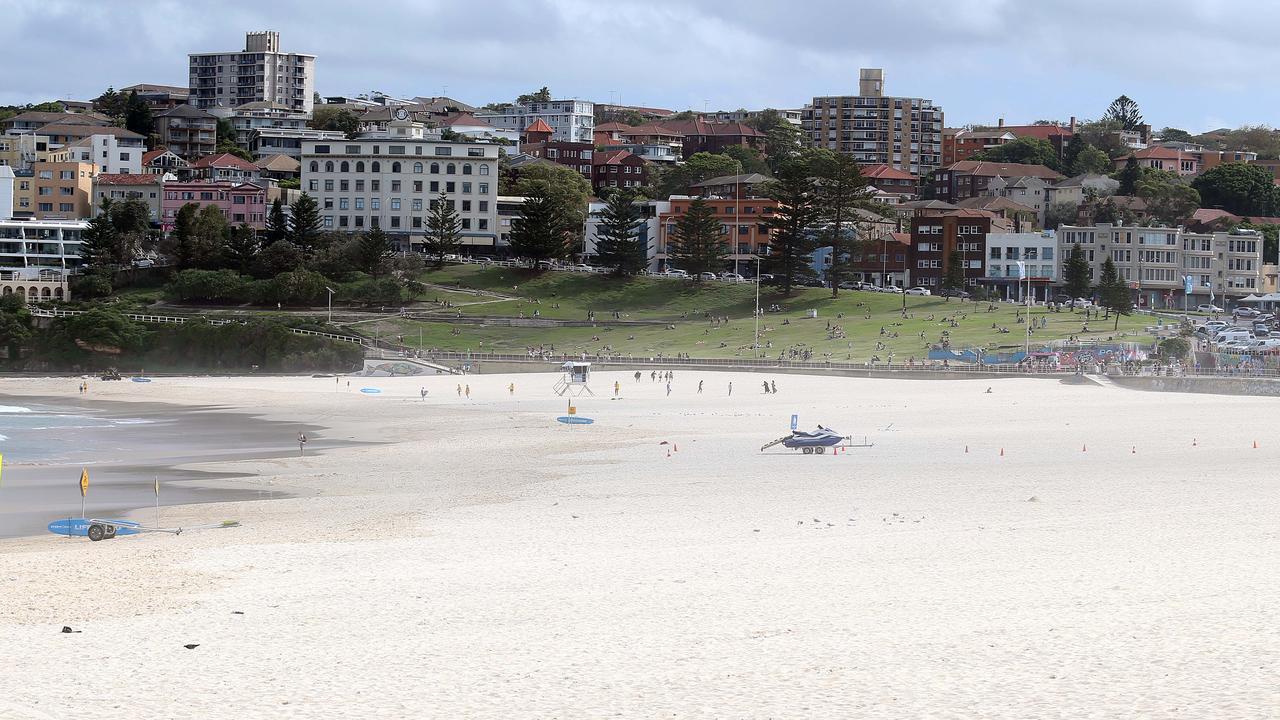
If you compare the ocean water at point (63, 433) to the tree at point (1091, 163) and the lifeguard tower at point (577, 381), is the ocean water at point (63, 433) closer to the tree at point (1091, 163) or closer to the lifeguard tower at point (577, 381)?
the lifeguard tower at point (577, 381)

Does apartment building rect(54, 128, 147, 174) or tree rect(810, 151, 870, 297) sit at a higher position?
apartment building rect(54, 128, 147, 174)

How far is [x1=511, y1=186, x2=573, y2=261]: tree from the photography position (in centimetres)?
8144

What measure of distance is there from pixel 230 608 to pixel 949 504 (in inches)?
472

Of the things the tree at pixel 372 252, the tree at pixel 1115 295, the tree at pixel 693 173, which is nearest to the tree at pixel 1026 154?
the tree at pixel 693 173

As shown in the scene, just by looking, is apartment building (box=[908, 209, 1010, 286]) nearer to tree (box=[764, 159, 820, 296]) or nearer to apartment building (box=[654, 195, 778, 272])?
apartment building (box=[654, 195, 778, 272])

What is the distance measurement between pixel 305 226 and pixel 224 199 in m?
15.1

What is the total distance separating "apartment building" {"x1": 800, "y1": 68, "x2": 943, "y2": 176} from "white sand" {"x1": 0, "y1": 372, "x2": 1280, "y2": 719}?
114456 mm

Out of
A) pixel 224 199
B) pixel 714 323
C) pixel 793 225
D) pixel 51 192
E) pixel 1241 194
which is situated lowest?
pixel 714 323

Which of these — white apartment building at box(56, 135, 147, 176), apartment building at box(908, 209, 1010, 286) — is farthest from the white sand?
white apartment building at box(56, 135, 147, 176)

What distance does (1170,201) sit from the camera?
325 ft

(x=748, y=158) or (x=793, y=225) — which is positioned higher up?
(x=748, y=158)

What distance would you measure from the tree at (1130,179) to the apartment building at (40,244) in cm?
7757

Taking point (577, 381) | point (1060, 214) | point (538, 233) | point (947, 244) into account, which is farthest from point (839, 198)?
point (1060, 214)

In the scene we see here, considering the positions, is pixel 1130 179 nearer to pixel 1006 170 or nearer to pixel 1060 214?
pixel 1060 214
